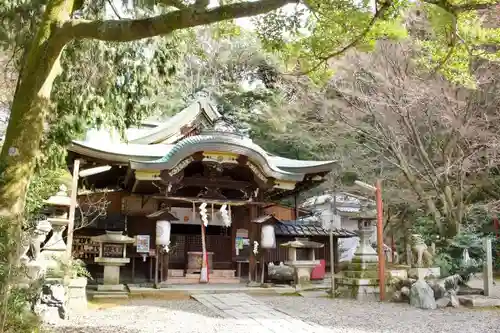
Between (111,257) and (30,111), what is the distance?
7.23 meters

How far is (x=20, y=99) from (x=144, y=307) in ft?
17.0

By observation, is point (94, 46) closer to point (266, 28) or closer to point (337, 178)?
point (266, 28)

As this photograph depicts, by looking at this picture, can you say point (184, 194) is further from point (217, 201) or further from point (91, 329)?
point (91, 329)

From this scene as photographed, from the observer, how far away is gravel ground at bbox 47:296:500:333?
6.39 metres

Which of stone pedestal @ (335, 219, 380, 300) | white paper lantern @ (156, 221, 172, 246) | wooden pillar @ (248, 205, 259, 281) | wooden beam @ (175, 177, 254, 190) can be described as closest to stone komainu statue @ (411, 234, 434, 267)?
stone pedestal @ (335, 219, 380, 300)

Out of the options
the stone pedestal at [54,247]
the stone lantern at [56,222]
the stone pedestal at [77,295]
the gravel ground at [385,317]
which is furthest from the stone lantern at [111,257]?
the gravel ground at [385,317]

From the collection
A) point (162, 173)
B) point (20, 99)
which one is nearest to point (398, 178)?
point (162, 173)

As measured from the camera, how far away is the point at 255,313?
7848 millimetres

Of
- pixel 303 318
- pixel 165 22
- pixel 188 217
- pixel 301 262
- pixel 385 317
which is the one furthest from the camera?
pixel 188 217

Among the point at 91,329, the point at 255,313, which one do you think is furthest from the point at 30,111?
the point at 255,313

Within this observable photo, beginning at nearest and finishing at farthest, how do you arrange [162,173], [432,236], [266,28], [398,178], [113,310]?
[266,28] → [113,310] → [162,173] → [432,236] → [398,178]

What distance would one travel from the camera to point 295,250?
12398 mm

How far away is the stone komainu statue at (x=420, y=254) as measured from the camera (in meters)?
10.2

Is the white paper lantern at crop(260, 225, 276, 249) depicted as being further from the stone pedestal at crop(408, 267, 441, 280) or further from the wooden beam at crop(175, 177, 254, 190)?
the stone pedestal at crop(408, 267, 441, 280)
